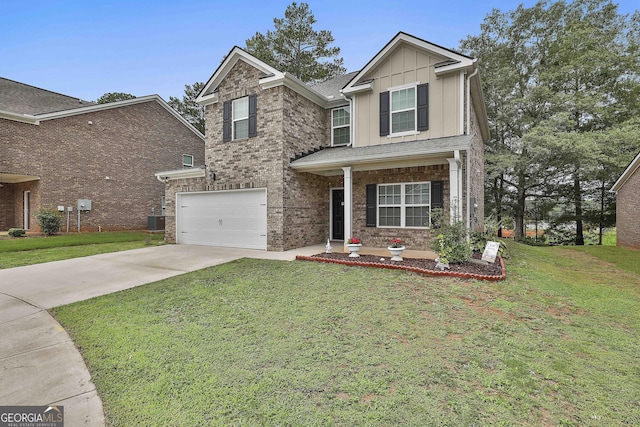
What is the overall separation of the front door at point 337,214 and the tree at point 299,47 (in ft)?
48.3

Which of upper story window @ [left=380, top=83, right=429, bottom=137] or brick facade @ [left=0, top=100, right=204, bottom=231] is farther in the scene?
brick facade @ [left=0, top=100, right=204, bottom=231]

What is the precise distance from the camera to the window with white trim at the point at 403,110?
923 cm

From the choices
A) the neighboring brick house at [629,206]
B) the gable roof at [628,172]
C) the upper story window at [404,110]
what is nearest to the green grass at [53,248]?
the upper story window at [404,110]

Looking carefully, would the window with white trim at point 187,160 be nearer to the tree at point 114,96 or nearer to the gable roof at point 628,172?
the tree at point 114,96

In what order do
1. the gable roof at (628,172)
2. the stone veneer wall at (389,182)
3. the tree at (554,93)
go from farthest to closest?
the tree at (554,93)
the gable roof at (628,172)
the stone veneer wall at (389,182)

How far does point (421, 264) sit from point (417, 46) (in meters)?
6.74

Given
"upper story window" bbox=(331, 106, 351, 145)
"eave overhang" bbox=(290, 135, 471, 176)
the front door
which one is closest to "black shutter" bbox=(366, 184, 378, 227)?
"eave overhang" bbox=(290, 135, 471, 176)

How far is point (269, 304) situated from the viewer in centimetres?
470

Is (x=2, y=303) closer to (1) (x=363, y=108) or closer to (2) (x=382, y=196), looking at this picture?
(2) (x=382, y=196)

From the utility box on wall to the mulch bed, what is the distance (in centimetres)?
1388

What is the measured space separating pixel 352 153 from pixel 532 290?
5.94m

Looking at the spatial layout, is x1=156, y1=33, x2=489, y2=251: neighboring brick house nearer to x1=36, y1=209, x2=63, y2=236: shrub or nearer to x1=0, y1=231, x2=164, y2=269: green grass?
x1=0, y1=231, x2=164, y2=269: green grass

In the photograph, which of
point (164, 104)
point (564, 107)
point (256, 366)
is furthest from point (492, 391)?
point (164, 104)

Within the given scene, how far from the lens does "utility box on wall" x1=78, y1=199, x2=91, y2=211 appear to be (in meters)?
15.3
